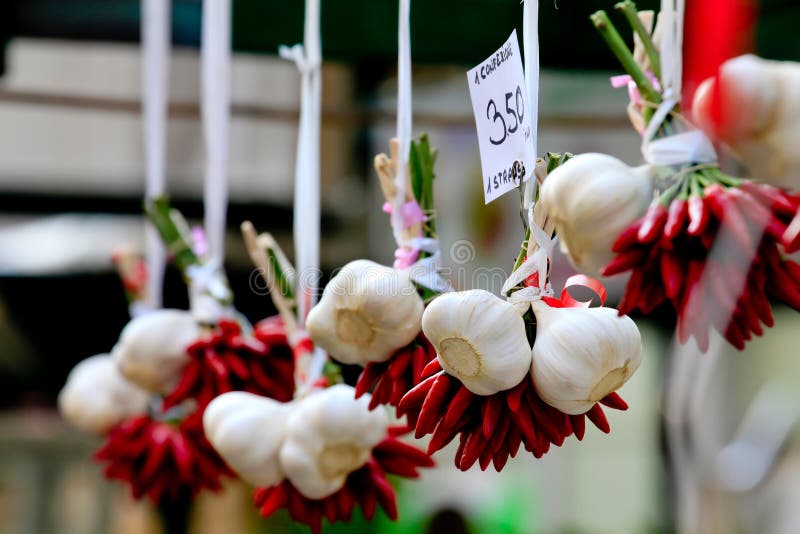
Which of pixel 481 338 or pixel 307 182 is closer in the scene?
pixel 481 338

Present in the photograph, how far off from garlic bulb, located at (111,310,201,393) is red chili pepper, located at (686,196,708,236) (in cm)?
58

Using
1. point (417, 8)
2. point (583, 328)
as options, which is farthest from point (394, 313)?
point (417, 8)

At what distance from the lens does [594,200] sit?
641mm

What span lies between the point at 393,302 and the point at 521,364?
136 mm

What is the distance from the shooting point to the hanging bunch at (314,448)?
0.87m

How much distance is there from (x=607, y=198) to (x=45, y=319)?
63.5 inches

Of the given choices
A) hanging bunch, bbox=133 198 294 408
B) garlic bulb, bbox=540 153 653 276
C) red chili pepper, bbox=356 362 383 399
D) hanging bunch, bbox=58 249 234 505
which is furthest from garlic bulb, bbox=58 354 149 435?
garlic bulb, bbox=540 153 653 276

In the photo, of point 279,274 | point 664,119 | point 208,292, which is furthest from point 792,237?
point 208,292

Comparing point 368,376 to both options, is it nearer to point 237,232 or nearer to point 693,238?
point 693,238

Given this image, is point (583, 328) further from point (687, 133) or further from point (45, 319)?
point (45, 319)

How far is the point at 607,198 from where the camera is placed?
0.64 m

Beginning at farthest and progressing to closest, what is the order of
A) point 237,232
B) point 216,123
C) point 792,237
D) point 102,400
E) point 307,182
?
1. point 237,232
2. point 102,400
3. point 216,123
4. point 307,182
5. point 792,237

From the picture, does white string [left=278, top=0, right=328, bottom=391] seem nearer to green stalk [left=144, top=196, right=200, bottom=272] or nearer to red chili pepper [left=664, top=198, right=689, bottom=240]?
green stalk [left=144, top=196, right=200, bottom=272]

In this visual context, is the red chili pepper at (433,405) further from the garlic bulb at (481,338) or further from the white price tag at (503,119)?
the white price tag at (503,119)
